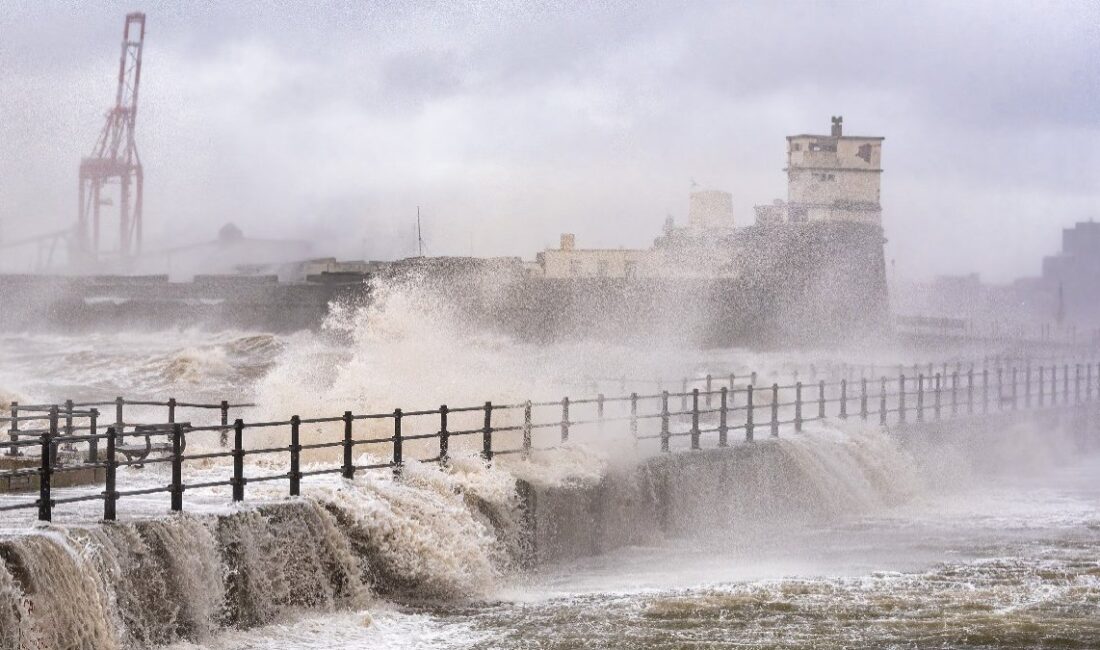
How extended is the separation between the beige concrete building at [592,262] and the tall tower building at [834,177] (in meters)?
8.58

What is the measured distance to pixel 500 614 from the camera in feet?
45.9

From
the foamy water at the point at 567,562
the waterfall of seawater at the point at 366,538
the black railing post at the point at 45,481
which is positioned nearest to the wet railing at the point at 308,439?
the black railing post at the point at 45,481

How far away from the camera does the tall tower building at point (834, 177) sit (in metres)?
80.4

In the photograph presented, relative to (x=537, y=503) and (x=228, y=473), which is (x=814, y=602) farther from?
(x=228, y=473)

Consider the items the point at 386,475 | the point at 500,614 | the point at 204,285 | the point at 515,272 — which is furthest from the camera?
the point at 204,285

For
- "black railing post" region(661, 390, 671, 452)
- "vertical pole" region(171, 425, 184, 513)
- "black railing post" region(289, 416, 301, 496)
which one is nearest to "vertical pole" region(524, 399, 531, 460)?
"black railing post" region(661, 390, 671, 452)

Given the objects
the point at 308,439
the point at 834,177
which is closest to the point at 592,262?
the point at 834,177

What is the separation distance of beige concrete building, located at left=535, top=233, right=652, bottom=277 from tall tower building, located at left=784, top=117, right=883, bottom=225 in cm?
858

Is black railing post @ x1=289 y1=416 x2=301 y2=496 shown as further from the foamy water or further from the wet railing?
the foamy water

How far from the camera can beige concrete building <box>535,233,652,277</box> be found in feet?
266

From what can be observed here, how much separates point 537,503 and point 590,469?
1.54m

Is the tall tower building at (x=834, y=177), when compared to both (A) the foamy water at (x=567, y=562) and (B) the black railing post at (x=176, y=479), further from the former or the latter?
(B) the black railing post at (x=176, y=479)

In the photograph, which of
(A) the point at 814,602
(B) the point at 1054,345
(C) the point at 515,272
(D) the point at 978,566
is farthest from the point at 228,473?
(C) the point at 515,272

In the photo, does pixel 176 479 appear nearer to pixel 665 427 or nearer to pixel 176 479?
pixel 176 479
